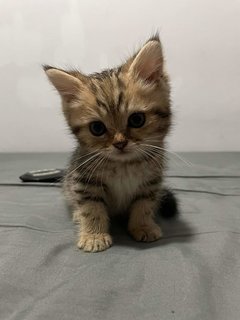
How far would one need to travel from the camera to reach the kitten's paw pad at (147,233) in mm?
1082

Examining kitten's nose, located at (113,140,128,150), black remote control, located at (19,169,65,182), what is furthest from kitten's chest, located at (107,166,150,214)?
black remote control, located at (19,169,65,182)

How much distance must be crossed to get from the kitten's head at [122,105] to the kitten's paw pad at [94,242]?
0.20 meters

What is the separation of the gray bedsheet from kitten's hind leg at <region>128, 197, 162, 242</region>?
0.08ft

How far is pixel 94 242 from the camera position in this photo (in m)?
1.05

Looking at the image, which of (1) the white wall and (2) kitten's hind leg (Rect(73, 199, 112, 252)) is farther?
(1) the white wall

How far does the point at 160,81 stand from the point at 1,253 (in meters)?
0.59

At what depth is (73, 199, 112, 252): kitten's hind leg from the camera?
3.42ft

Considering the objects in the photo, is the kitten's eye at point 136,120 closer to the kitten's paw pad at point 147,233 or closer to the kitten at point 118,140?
the kitten at point 118,140

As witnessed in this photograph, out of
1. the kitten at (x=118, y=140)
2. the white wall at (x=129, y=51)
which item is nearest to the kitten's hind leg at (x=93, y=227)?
the kitten at (x=118, y=140)

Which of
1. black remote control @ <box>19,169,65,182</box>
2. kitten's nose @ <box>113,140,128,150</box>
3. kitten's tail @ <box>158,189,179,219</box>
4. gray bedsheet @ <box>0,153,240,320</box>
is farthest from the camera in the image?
black remote control @ <box>19,169,65,182</box>

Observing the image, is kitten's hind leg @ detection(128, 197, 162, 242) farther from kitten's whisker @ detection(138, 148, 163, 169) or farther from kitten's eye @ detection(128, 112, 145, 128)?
kitten's eye @ detection(128, 112, 145, 128)

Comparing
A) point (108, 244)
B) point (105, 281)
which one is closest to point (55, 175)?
point (108, 244)

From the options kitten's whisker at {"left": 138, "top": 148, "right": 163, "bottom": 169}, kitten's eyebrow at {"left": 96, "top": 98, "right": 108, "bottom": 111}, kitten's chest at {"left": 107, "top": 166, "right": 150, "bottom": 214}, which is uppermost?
kitten's eyebrow at {"left": 96, "top": 98, "right": 108, "bottom": 111}

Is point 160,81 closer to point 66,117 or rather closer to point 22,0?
point 66,117
